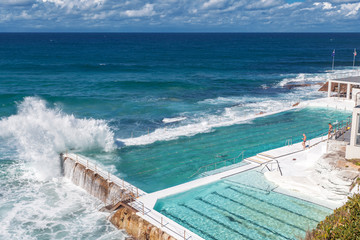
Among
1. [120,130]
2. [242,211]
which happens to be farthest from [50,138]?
[242,211]

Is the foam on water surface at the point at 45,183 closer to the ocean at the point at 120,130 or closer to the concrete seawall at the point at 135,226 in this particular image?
the ocean at the point at 120,130

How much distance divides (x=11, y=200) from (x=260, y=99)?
31.0 m

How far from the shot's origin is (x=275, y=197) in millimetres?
16016

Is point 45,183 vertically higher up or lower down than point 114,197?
lower down

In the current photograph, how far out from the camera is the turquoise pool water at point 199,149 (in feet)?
63.1

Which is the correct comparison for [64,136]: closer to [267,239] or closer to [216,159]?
[216,159]

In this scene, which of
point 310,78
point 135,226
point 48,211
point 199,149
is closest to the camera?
point 135,226

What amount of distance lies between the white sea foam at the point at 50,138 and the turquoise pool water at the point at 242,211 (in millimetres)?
8955

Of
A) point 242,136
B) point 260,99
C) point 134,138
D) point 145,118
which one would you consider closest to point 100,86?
point 145,118

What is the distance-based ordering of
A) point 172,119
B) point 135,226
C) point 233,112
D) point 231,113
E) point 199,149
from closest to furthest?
point 135,226 → point 199,149 → point 172,119 → point 231,113 → point 233,112

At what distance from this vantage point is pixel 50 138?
2255 centimetres

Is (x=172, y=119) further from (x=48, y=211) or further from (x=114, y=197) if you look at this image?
(x=48, y=211)

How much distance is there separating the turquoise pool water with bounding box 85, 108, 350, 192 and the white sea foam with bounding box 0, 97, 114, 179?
5.44 ft

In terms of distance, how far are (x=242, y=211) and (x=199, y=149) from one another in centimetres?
874
